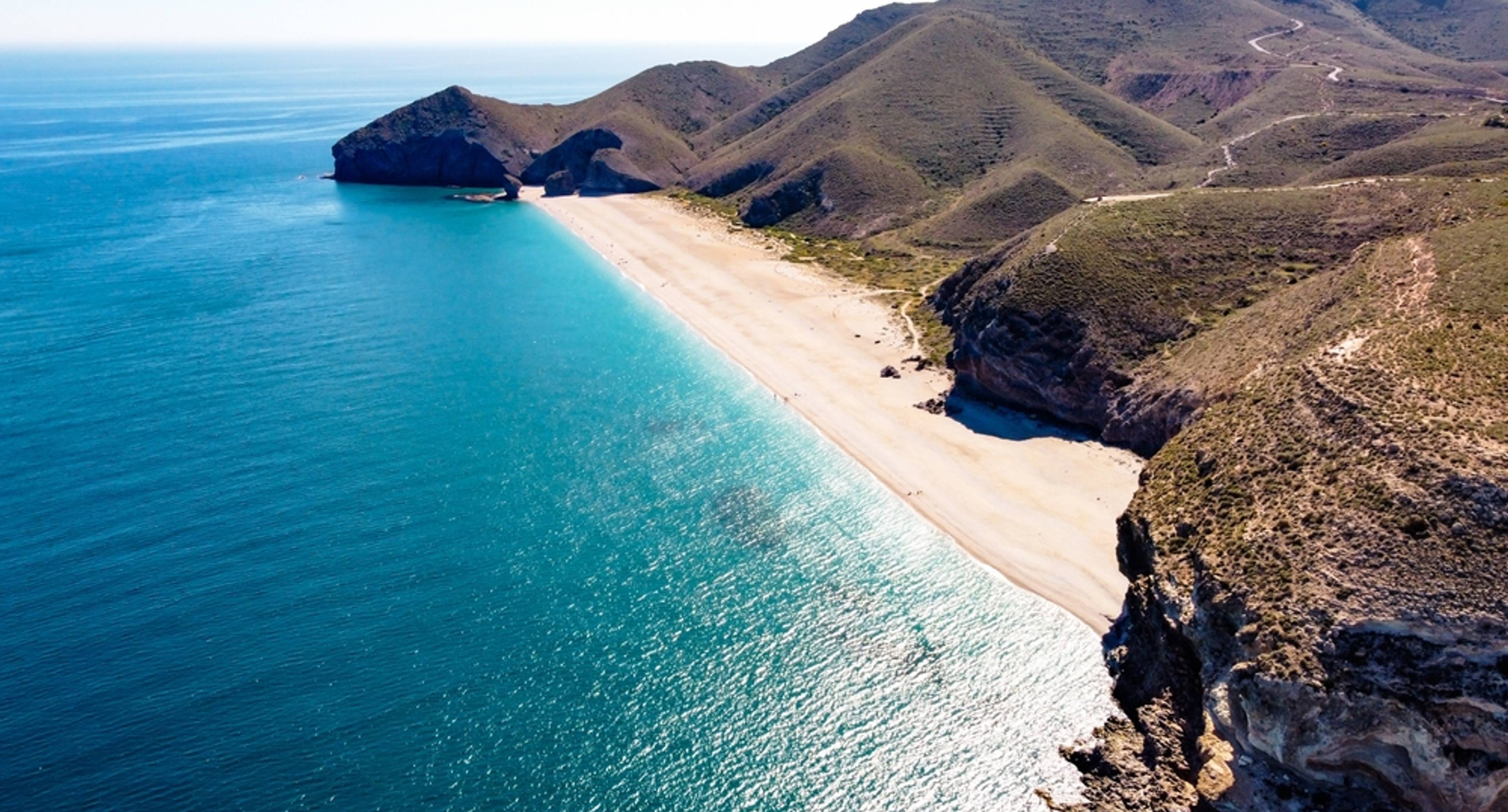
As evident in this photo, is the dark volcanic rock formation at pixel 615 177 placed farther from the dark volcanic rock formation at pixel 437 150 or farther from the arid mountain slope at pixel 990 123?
the dark volcanic rock formation at pixel 437 150

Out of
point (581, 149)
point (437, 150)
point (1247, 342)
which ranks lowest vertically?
point (1247, 342)

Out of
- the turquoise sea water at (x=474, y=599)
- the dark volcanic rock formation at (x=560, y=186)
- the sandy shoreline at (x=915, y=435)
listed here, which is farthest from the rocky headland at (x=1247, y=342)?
the turquoise sea water at (x=474, y=599)

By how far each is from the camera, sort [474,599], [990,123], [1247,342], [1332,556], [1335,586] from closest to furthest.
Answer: [1335,586]
[1332,556]
[474,599]
[1247,342]
[990,123]

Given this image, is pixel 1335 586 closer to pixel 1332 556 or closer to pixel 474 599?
pixel 1332 556

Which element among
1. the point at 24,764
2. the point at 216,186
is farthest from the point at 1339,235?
the point at 216,186

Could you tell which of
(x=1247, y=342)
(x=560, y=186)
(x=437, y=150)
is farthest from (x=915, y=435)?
(x=437, y=150)

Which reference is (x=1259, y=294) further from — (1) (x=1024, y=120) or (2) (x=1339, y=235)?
(1) (x=1024, y=120)

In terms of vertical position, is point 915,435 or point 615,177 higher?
point 615,177
